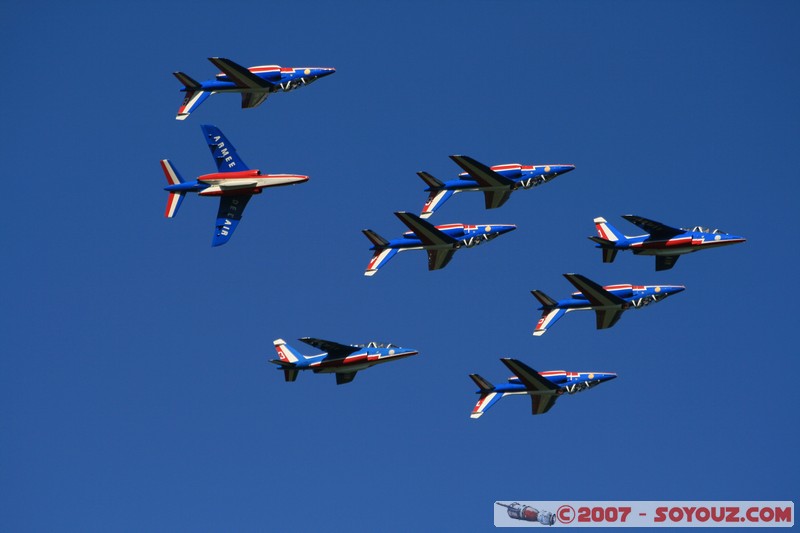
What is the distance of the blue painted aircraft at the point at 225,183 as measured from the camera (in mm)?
158000

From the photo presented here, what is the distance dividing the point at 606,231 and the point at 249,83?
35.4m

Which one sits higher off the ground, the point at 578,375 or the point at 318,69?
the point at 318,69

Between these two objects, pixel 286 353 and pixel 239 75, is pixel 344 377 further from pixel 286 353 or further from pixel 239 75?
pixel 239 75

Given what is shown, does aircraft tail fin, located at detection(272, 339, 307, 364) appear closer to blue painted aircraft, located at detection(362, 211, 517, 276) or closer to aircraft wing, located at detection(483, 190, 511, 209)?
blue painted aircraft, located at detection(362, 211, 517, 276)

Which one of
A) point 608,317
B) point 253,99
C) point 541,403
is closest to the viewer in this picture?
point 253,99

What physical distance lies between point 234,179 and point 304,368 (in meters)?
18.3

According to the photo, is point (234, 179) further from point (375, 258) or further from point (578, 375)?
point (578, 375)

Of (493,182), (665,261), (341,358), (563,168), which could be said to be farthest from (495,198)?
(341,358)

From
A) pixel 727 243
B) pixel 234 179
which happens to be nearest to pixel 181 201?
pixel 234 179

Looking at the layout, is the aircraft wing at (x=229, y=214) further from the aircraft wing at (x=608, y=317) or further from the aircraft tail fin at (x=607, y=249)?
the aircraft wing at (x=608, y=317)

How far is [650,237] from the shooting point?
6339 inches

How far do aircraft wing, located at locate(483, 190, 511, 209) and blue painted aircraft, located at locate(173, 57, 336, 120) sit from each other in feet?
60.8

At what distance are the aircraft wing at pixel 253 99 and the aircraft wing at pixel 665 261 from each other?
3873 centimetres

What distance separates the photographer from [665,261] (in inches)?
6388
